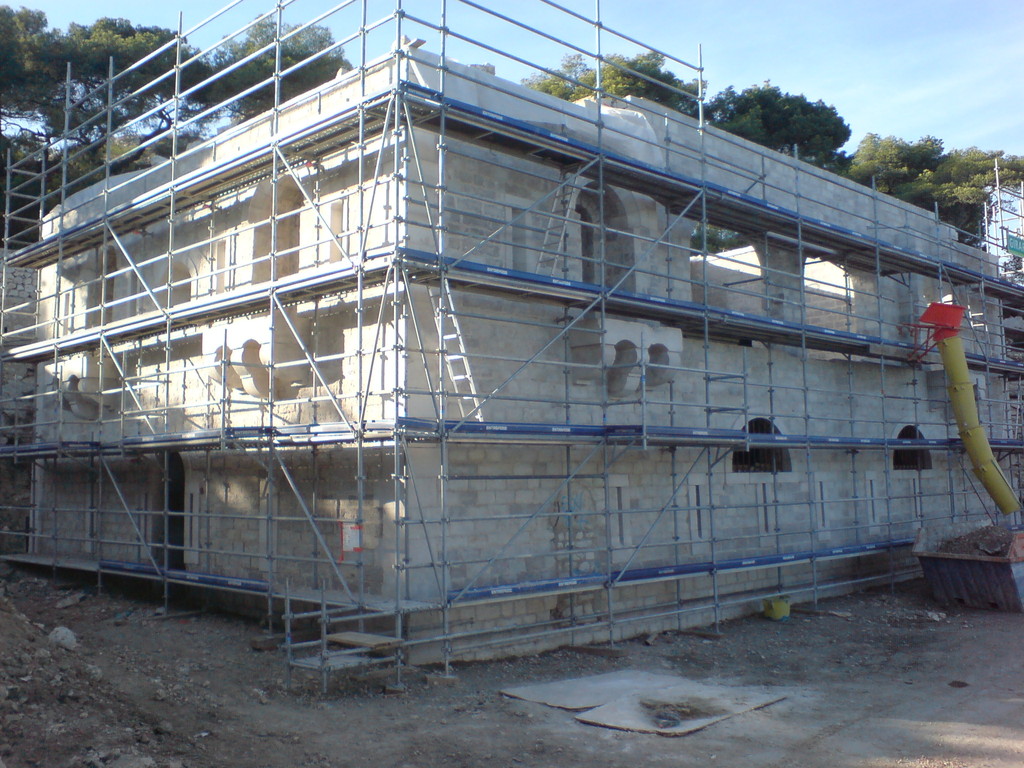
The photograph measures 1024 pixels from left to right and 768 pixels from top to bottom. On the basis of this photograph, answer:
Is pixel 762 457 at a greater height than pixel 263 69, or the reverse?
pixel 263 69

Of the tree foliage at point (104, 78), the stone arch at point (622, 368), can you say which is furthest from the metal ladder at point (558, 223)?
the tree foliage at point (104, 78)

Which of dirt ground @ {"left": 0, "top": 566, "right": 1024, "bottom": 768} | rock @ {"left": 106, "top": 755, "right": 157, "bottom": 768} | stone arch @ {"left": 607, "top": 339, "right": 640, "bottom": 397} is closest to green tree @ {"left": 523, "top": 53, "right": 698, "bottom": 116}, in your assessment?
stone arch @ {"left": 607, "top": 339, "right": 640, "bottom": 397}

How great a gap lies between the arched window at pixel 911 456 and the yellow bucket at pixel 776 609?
521 centimetres

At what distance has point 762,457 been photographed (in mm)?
14664

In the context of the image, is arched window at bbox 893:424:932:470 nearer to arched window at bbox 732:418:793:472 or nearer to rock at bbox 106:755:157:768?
arched window at bbox 732:418:793:472

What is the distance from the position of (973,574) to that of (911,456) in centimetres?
405

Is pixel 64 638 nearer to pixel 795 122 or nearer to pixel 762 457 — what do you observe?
pixel 762 457

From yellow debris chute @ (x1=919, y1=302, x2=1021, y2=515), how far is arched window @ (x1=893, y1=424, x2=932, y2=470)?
116 cm

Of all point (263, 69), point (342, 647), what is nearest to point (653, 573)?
point (342, 647)

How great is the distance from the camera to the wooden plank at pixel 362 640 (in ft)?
29.2

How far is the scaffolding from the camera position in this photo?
10.2 m

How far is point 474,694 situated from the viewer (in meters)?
9.03

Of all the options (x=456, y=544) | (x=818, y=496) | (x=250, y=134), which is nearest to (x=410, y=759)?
(x=456, y=544)

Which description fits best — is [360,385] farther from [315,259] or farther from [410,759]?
[410,759]
